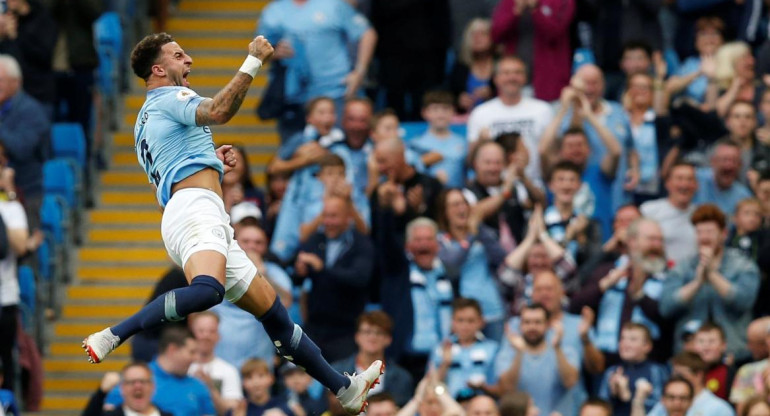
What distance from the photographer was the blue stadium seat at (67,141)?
59.0 feet

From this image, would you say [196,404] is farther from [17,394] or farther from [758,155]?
[758,155]

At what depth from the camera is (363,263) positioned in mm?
15781

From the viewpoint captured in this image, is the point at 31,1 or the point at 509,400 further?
the point at 31,1

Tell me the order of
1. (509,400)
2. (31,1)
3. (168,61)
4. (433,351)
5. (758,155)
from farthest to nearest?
(31,1) < (758,155) < (433,351) < (509,400) < (168,61)

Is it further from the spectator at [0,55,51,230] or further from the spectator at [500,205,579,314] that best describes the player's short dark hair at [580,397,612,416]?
the spectator at [0,55,51,230]

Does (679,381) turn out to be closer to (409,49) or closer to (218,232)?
(218,232)

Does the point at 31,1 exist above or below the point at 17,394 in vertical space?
above

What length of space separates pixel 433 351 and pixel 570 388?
116 cm

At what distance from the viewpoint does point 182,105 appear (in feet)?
36.9

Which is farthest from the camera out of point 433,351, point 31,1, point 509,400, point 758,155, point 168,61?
point 31,1

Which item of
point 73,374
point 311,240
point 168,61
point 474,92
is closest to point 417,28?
point 474,92

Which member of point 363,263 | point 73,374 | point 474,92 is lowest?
point 73,374

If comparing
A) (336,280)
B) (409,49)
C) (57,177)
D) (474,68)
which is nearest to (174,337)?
(336,280)

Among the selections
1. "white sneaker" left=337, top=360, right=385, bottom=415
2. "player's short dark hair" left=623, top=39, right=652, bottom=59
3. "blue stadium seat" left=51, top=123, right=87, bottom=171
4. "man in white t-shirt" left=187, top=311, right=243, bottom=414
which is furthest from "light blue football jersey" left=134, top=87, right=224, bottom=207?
"player's short dark hair" left=623, top=39, right=652, bottom=59
